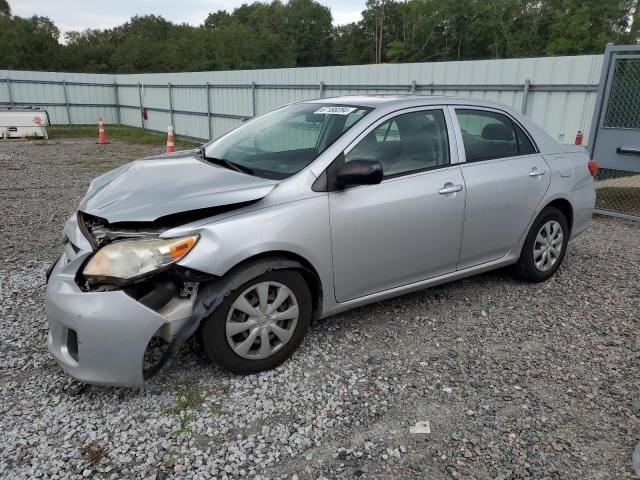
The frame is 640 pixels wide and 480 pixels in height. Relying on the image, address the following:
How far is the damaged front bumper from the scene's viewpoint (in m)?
2.59

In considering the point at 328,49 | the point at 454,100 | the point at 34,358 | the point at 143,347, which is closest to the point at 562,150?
the point at 454,100

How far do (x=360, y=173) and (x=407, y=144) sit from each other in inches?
29.4

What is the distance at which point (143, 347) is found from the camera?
104 inches

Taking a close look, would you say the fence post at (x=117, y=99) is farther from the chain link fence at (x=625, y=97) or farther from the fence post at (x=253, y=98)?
the chain link fence at (x=625, y=97)

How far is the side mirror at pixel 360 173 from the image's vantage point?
10.1 feet

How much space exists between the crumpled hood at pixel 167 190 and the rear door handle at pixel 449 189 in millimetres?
1277

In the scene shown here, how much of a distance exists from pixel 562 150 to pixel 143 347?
155 inches

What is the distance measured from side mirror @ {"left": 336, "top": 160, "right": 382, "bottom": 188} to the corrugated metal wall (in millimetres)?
6121

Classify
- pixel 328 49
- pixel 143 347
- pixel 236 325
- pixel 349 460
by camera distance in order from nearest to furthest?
pixel 349 460, pixel 143 347, pixel 236 325, pixel 328 49

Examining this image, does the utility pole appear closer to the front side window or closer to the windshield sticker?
the front side window

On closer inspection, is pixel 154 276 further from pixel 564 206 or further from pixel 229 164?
pixel 564 206

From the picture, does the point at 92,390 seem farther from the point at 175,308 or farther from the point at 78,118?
the point at 78,118

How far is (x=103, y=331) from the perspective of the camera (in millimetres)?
2592

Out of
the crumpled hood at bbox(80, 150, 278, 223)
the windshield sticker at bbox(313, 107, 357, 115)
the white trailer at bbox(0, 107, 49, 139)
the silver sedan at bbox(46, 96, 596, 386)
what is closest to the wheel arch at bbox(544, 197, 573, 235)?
the silver sedan at bbox(46, 96, 596, 386)
